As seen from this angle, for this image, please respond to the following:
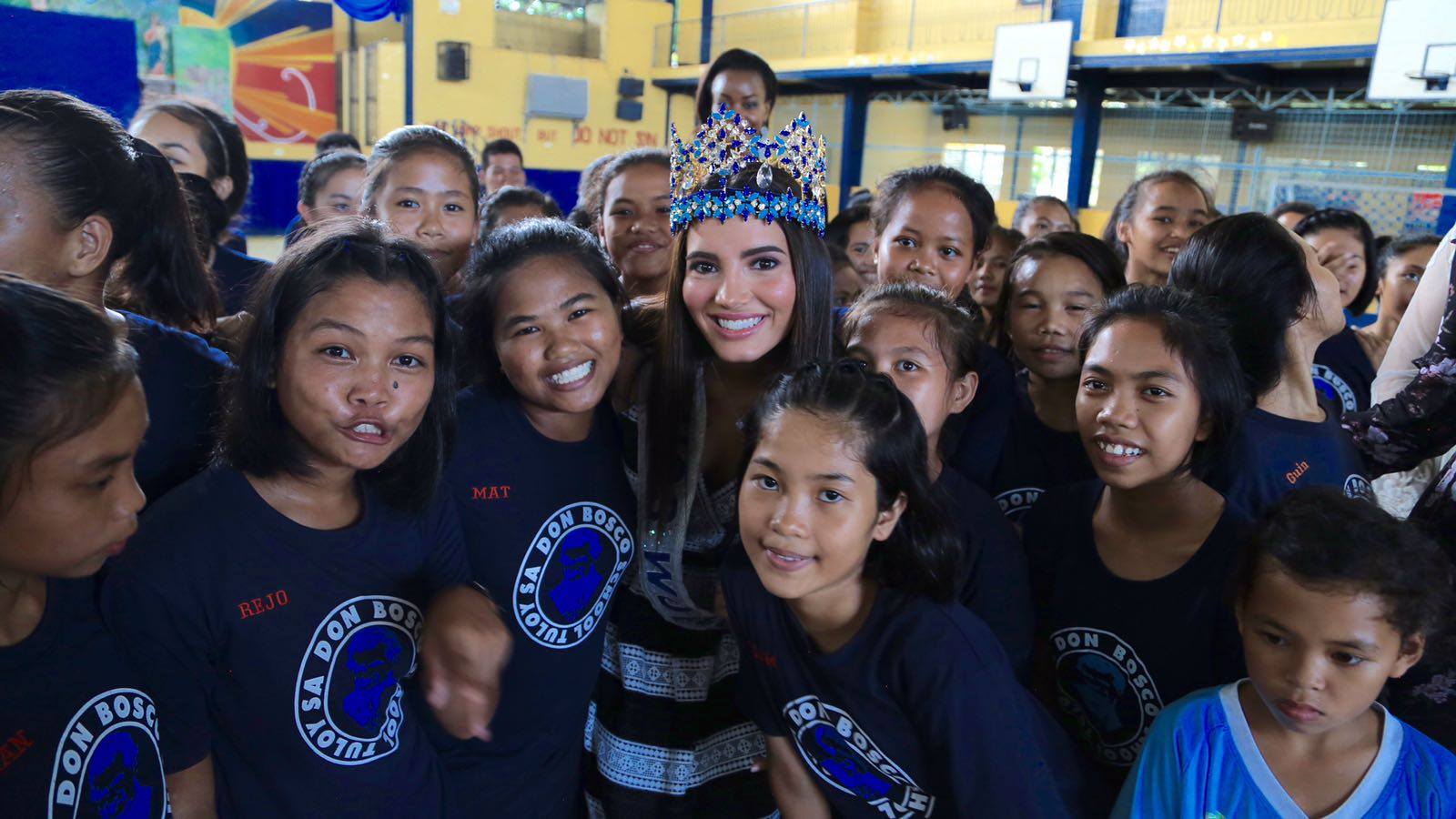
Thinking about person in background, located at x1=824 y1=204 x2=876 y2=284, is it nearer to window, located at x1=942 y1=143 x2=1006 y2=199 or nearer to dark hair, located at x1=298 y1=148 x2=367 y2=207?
dark hair, located at x1=298 y1=148 x2=367 y2=207

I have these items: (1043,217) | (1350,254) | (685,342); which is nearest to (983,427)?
(685,342)

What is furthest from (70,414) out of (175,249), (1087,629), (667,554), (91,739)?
(1087,629)

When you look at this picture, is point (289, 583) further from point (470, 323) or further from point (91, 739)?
point (470, 323)

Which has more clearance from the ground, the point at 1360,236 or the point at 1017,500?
the point at 1360,236

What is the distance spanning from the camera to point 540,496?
1605mm

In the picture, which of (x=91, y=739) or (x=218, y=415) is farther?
(x=218, y=415)

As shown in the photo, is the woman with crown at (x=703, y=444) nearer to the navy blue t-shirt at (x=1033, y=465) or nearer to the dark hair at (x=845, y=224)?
the navy blue t-shirt at (x=1033, y=465)

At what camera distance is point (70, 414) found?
0.98 m

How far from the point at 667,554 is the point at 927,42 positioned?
1325 cm

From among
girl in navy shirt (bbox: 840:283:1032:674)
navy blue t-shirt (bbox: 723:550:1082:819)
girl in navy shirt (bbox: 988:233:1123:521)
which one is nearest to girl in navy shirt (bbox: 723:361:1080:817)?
navy blue t-shirt (bbox: 723:550:1082:819)

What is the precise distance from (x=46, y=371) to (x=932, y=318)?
1376 millimetres

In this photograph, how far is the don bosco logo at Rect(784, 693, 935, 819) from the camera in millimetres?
1388

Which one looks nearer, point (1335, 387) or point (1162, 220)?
point (1335, 387)

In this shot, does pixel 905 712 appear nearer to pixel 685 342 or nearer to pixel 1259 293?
pixel 685 342
